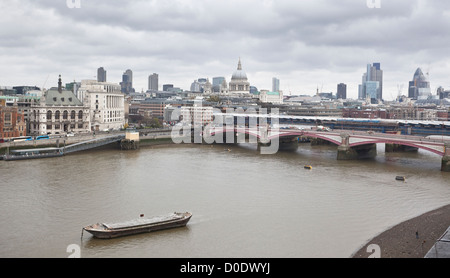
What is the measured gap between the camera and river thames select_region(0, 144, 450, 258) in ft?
51.4

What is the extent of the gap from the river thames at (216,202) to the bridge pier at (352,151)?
3.48ft

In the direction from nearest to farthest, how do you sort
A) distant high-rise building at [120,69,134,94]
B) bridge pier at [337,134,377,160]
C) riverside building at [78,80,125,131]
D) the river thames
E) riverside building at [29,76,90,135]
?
the river thames
bridge pier at [337,134,377,160]
riverside building at [29,76,90,135]
riverside building at [78,80,125,131]
distant high-rise building at [120,69,134,94]

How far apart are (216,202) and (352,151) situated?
59.9ft

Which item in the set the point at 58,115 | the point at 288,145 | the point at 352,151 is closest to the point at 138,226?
the point at 352,151

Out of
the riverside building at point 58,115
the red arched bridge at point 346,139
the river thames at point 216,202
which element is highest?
the riverside building at point 58,115

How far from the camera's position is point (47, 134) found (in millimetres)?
43406

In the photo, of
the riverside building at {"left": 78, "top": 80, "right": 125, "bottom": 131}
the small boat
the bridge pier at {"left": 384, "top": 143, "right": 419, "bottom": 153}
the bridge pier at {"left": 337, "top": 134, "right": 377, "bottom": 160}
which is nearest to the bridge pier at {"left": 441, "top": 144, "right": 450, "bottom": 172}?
the bridge pier at {"left": 337, "top": 134, "right": 377, "bottom": 160}

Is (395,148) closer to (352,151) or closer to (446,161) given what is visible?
(352,151)

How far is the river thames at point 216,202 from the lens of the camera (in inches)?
617

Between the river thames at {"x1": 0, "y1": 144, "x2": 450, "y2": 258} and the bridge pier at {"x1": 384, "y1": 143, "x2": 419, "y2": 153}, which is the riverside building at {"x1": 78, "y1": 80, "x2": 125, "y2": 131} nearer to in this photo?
the river thames at {"x1": 0, "y1": 144, "x2": 450, "y2": 258}

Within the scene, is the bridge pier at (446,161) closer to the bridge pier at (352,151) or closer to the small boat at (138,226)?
the bridge pier at (352,151)

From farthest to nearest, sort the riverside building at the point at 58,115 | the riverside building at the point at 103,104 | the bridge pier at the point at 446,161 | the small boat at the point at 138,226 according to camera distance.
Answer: the riverside building at the point at 103,104
the riverside building at the point at 58,115
the bridge pier at the point at 446,161
the small boat at the point at 138,226

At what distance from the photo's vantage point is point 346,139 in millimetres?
36312

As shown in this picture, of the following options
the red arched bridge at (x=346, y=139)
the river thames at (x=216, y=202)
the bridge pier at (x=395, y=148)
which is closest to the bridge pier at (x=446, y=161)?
the red arched bridge at (x=346, y=139)
